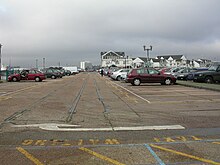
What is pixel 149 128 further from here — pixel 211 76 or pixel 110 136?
pixel 211 76

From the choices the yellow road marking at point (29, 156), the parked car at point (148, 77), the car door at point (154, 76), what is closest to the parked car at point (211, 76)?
the parked car at point (148, 77)

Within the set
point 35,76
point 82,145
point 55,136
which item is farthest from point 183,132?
point 35,76

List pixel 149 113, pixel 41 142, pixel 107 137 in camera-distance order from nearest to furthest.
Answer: pixel 41 142 < pixel 107 137 < pixel 149 113

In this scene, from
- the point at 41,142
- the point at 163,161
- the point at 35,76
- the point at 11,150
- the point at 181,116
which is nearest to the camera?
the point at 163,161

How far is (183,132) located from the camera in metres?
6.85

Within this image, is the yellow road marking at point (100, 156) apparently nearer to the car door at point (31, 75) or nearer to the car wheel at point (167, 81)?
the car wheel at point (167, 81)

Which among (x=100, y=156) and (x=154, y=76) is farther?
(x=154, y=76)

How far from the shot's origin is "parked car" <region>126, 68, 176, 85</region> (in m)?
24.4

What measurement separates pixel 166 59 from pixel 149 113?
138395 millimetres

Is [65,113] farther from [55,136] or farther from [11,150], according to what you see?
[11,150]

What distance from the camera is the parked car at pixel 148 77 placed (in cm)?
2439

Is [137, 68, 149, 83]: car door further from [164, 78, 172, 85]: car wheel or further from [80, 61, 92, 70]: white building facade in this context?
[80, 61, 92, 70]: white building facade

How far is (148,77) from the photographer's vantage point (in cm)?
2438

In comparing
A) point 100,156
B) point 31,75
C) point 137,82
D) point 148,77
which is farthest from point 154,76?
point 100,156
